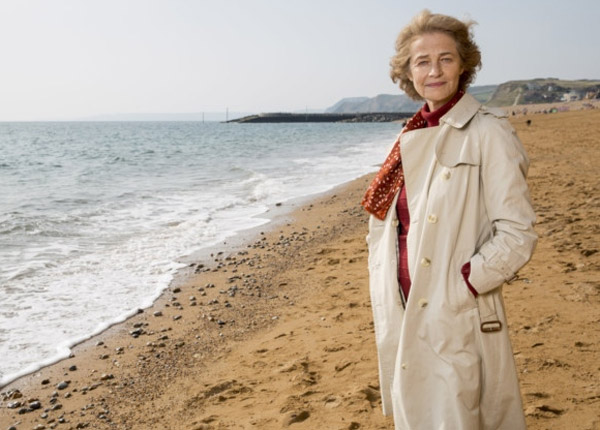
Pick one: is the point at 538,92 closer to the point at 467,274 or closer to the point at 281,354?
the point at 281,354

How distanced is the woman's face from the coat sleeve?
0.97ft

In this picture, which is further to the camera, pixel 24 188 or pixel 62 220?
pixel 24 188

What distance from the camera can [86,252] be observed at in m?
8.99

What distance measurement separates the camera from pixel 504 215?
1912 mm

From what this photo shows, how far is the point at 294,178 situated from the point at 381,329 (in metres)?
17.1

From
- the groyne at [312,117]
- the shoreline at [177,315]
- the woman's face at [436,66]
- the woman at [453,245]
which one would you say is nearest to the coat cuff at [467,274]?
the woman at [453,245]

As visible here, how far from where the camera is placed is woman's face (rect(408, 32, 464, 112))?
84.1 inches

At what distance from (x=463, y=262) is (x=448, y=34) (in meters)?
0.85

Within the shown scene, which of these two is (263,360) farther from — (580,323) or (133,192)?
(133,192)

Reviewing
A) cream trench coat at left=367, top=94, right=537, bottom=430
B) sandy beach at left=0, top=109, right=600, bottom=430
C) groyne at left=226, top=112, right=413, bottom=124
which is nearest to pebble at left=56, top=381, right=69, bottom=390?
sandy beach at left=0, top=109, right=600, bottom=430

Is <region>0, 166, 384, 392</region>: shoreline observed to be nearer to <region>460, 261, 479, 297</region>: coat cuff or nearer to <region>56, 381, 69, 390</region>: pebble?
<region>56, 381, 69, 390</region>: pebble

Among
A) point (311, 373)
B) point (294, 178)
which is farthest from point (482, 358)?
point (294, 178)

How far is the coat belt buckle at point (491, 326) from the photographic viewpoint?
6.44 ft

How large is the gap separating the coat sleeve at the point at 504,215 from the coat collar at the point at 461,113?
104mm
